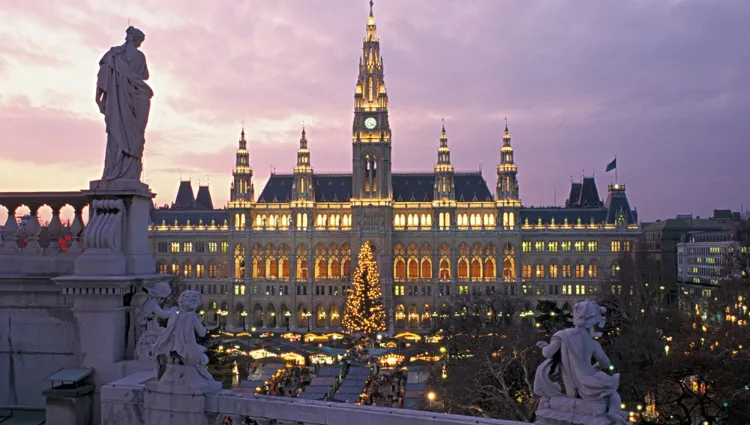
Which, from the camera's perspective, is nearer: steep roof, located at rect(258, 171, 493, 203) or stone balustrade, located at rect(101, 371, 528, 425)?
stone balustrade, located at rect(101, 371, 528, 425)

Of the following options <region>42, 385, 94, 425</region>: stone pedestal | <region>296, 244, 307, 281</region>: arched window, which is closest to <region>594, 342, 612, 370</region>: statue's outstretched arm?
<region>42, 385, 94, 425</region>: stone pedestal

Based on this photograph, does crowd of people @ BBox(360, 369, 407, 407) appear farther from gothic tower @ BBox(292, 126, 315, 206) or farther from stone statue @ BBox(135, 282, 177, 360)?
gothic tower @ BBox(292, 126, 315, 206)

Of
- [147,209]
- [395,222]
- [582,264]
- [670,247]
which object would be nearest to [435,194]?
[395,222]

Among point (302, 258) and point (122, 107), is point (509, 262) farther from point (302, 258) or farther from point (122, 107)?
point (122, 107)

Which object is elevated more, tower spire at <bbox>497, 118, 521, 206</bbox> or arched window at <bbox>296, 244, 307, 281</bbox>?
tower spire at <bbox>497, 118, 521, 206</bbox>

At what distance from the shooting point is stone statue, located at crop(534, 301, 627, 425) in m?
6.79

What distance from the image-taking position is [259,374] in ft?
157

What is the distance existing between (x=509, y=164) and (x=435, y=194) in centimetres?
1264

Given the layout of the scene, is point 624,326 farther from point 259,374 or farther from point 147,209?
point 147,209

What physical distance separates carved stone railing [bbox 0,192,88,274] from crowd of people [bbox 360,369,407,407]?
2657 cm

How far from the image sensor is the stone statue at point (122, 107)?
1192cm

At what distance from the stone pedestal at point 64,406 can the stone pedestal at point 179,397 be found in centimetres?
202

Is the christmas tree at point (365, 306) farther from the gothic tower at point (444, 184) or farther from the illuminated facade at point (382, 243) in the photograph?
the gothic tower at point (444, 184)

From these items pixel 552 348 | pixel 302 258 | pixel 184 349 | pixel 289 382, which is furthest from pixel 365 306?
pixel 552 348
